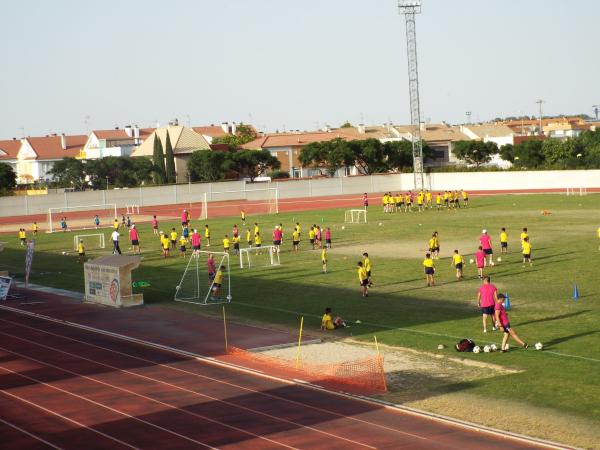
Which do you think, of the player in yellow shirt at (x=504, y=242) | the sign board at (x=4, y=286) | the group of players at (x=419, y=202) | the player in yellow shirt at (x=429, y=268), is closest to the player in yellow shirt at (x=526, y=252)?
the player in yellow shirt at (x=504, y=242)

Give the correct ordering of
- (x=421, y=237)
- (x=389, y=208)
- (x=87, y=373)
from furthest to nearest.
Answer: (x=389, y=208) → (x=421, y=237) → (x=87, y=373)

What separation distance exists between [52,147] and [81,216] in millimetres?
78364

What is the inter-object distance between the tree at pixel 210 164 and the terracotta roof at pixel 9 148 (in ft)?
184

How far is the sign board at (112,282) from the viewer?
110ft

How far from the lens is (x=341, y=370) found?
21641mm

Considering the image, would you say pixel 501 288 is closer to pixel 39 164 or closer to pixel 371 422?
pixel 371 422

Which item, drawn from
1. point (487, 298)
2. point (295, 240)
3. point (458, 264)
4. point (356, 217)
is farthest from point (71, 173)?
point (487, 298)

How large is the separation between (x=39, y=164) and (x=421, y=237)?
115 metres

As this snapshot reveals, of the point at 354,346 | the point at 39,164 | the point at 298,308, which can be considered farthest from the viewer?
the point at 39,164

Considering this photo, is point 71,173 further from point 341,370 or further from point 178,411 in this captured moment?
point 178,411

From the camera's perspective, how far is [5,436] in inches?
711

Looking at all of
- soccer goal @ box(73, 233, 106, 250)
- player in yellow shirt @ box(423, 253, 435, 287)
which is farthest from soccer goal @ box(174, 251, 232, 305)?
soccer goal @ box(73, 233, 106, 250)

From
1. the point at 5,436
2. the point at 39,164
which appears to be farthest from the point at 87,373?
the point at 39,164

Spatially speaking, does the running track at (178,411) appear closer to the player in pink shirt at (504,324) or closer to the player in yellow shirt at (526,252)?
the player in pink shirt at (504,324)
